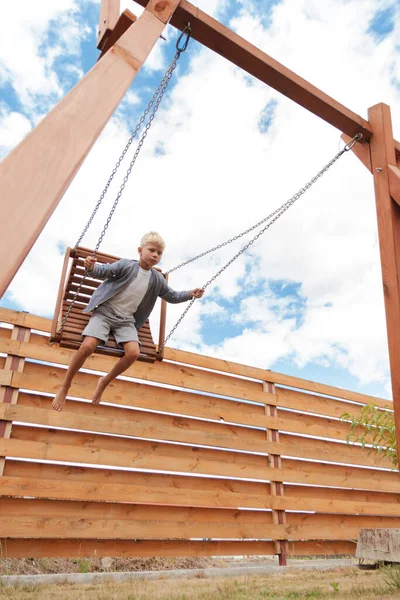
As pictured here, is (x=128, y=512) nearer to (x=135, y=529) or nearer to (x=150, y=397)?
(x=135, y=529)

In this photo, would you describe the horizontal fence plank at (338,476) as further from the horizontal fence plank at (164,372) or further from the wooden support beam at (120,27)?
the wooden support beam at (120,27)

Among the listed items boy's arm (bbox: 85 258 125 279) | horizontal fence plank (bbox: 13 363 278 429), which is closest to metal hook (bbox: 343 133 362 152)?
boy's arm (bbox: 85 258 125 279)

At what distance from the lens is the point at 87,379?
13.1ft

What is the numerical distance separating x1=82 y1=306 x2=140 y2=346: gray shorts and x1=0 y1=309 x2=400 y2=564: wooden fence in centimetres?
109

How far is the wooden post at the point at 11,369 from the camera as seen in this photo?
11.5 ft

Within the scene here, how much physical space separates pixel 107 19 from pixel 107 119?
102 cm

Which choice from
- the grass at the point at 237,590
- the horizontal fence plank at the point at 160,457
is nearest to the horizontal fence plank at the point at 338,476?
the horizontal fence plank at the point at 160,457

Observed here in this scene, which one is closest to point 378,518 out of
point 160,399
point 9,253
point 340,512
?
point 340,512

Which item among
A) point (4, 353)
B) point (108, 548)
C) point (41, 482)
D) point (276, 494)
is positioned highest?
point (4, 353)

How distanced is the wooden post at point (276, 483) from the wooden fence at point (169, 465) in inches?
0.4

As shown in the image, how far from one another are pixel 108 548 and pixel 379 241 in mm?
2951

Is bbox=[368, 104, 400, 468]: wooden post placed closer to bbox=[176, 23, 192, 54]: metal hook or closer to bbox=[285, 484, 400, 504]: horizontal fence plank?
bbox=[176, 23, 192, 54]: metal hook

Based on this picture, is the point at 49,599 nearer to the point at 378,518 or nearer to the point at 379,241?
the point at 379,241

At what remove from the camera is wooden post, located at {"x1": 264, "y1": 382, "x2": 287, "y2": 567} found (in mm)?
4516
